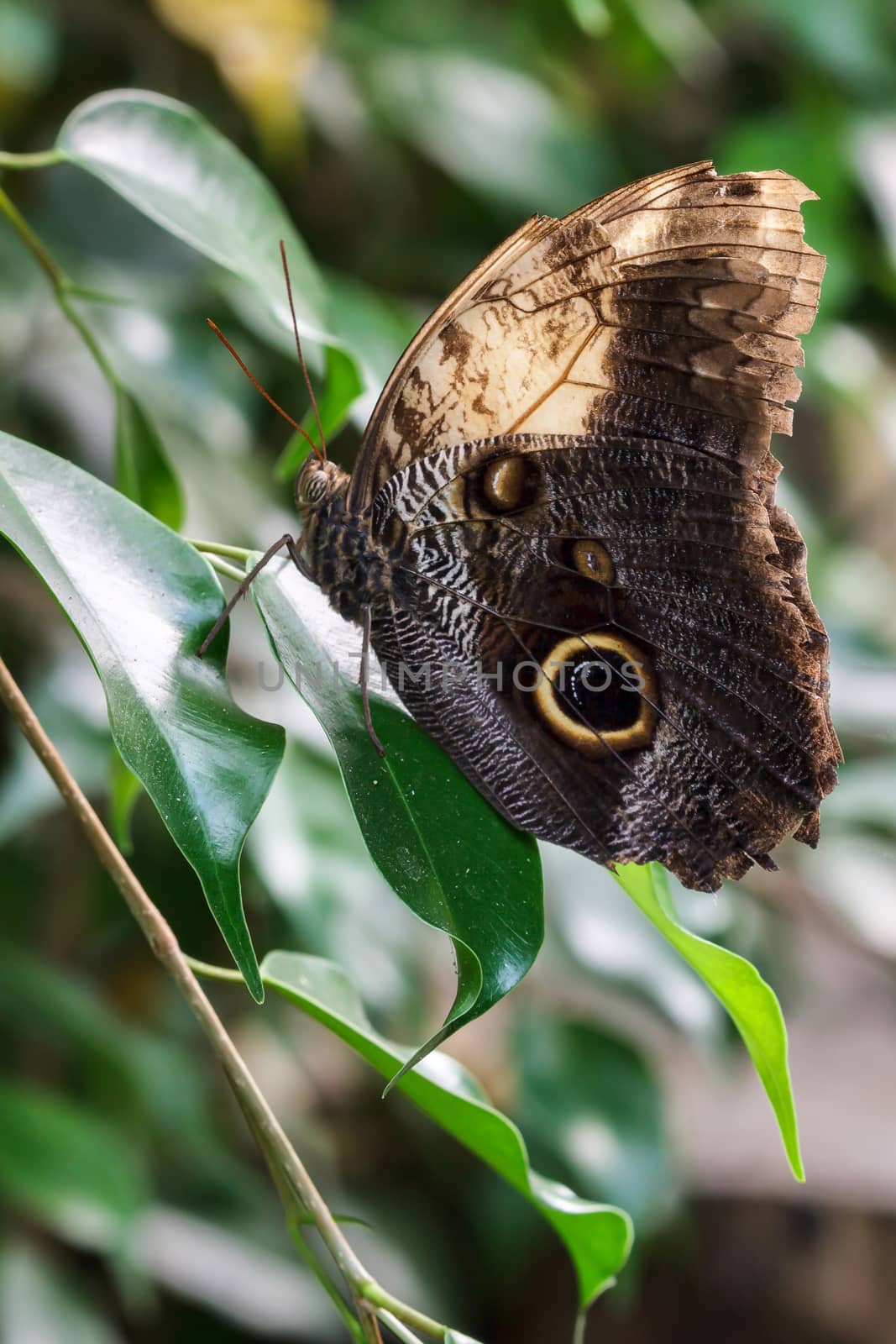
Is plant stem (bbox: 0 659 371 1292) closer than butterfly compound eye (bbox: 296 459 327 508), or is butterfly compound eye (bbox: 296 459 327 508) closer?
plant stem (bbox: 0 659 371 1292)

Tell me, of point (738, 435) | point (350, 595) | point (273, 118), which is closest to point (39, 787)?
point (350, 595)

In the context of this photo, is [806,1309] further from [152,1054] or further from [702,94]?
[702,94]

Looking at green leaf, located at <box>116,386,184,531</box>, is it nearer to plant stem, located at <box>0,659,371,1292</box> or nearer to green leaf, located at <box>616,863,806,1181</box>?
plant stem, located at <box>0,659,371,1292</box>

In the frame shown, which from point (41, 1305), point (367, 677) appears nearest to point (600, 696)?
point (367, 677)

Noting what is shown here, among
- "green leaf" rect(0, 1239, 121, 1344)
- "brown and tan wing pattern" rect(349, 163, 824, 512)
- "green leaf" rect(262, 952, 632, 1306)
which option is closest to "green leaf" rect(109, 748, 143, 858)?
"green leaf" rect(262, 952, 632, 1306)

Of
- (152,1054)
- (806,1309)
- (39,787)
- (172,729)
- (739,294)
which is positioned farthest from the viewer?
(806,1309)

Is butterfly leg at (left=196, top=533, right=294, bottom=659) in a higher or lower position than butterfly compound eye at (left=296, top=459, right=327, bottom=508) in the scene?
lower

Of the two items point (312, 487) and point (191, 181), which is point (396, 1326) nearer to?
point (312, 487)
